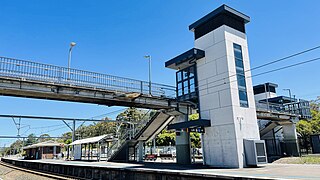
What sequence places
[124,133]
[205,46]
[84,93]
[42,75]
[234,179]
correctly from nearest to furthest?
[234,179] → [42,75] → [84,93] → [205,46] → [124,133]

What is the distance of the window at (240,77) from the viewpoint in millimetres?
18991

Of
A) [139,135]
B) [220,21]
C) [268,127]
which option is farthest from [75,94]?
[268,127]

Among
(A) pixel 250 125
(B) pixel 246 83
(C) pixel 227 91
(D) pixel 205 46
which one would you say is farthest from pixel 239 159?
(D) pixel 205 46

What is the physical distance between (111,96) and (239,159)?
1096cm

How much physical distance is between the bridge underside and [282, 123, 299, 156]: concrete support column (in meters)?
18.8

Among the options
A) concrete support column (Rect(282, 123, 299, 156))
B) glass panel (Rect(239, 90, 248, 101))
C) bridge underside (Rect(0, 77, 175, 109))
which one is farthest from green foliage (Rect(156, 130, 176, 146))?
glass panel (Rect(239, 90, 248, 101))

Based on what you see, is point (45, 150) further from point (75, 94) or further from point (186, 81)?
point (186, 81)

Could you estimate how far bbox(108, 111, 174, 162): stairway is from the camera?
2423cm

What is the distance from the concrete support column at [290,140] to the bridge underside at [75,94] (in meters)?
18.8

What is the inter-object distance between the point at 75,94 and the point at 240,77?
13191 millimetres

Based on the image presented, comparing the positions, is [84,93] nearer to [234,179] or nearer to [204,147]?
[204,147]

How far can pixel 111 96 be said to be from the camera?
19.2m

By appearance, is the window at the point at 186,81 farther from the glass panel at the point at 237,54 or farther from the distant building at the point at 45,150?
the distant building at the point at 45,150

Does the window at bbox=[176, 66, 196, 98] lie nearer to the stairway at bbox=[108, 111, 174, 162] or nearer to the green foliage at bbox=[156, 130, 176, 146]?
the stairway at bbox=[108, 111, 174, 162]
